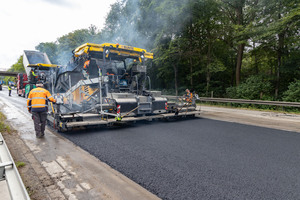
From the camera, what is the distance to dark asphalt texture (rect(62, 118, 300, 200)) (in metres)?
2.53

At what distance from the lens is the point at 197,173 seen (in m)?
2.98

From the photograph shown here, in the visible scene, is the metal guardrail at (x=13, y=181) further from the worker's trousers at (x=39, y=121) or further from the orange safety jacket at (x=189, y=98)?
the orange safety jacket at (x=189, y=98)

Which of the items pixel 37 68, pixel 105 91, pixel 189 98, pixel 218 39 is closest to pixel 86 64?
pixel 105 91

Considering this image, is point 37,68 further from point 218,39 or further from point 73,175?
point 218,39

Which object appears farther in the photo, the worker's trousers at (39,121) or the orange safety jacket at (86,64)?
the orange safety jacket at (86,64)

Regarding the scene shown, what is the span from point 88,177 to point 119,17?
54.5 ft

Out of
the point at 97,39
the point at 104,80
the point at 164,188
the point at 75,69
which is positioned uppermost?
the point at 97,39

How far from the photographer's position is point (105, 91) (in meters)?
6.27

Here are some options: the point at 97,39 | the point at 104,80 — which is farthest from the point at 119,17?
the point at 104,80

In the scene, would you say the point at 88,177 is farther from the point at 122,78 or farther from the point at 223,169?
the point at 122,78

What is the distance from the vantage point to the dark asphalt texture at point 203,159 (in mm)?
2529

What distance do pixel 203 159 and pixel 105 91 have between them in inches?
152

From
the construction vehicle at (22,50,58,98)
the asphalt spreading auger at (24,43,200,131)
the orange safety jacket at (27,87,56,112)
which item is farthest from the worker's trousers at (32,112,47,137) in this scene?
the construction vehicle at (22,50,58,98)

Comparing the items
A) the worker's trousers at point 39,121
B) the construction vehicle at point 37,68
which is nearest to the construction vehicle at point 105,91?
the worker's trousers at point 39,121
